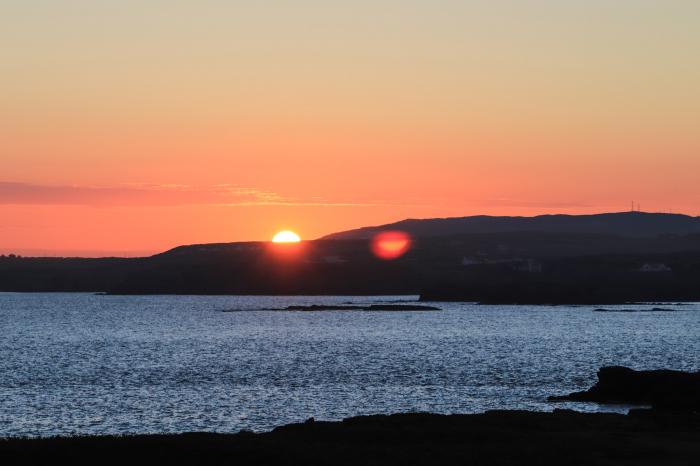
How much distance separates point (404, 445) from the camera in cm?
4462

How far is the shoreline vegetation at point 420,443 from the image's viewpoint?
4094 cm

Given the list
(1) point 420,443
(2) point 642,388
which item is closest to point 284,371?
(2) point 642,388

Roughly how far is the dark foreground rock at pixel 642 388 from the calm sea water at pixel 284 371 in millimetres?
3368

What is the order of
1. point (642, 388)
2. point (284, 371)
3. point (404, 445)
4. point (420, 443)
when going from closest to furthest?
1. point (404, 445)
2. point (420, 443)
3. point (642, 388)
4. point (284, 371)

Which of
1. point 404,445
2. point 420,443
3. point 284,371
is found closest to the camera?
point 404,445

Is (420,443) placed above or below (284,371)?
below

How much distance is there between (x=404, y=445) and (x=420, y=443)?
0.80 meters

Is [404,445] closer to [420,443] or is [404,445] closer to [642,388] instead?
[420,443]

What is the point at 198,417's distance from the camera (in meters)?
66.1

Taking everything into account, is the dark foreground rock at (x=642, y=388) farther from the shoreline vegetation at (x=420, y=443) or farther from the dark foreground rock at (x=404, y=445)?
the dark foreground rock at (x=404, y=445)

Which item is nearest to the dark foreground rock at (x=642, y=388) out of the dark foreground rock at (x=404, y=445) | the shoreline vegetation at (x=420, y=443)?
the shoreline vegetation at (x=420, y=443)

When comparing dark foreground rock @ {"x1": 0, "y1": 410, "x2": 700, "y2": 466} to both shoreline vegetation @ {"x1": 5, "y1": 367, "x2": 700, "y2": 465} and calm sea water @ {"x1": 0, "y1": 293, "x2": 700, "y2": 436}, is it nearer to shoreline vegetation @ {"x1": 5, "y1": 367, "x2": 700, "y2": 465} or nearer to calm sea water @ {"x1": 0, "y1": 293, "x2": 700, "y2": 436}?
shoreline vegetation @ {"x1": 5, "y1": 367, "x2": 700, "y2": 465}

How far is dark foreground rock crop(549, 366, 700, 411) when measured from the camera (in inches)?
2746

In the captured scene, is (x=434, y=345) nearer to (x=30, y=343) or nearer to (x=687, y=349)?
(x=687, y=349)
